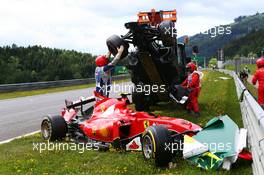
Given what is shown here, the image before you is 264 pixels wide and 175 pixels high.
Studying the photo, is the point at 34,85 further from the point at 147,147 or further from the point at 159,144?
the point at 159,144

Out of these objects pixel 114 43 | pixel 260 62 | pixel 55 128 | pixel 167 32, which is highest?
pixel 167 32

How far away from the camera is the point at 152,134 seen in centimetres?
723

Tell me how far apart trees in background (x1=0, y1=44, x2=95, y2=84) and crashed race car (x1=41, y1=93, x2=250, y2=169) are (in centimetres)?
3692

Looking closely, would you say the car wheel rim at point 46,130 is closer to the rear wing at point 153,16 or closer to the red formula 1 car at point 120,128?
the red formula 1 car at point 120,128

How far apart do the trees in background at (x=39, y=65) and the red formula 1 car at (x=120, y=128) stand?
3677cm

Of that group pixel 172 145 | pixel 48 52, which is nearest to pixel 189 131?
pixel 172 145

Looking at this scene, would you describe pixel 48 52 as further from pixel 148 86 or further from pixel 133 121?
pixel 133 121

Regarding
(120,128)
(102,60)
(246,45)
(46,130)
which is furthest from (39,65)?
(246,45)

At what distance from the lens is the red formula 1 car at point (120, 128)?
7285mm

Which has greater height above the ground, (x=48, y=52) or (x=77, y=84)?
(x=48, y=52)

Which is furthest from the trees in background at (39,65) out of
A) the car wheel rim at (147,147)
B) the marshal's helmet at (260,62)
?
the car wheel rim at (147,147)

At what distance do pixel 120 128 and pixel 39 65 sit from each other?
46.2 metres

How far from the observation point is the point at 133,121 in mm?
8602

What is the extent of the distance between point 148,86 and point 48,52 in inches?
1730
